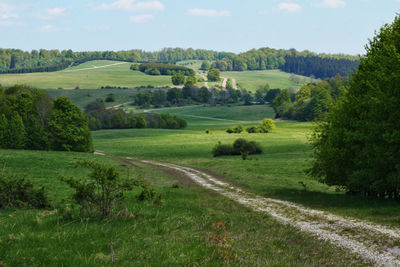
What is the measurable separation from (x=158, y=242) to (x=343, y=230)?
7.55 m

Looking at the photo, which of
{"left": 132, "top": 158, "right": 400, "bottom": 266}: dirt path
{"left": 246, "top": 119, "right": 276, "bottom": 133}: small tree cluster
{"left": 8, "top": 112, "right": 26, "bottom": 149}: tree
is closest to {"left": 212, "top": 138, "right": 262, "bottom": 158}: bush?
{"left": 8, "top": 112, "right": 26, "bottom": 149}: tree

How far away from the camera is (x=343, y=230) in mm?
14562

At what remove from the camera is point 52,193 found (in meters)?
24.0

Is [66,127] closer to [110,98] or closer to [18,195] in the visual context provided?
[18,195]

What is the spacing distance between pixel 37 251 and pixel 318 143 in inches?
964

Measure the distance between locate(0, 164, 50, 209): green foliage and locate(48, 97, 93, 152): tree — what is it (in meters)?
47.5

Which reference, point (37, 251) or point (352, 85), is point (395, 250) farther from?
point (352, 85)

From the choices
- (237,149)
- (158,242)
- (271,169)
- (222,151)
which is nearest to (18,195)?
(158,242)

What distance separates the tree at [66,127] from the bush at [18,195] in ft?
156

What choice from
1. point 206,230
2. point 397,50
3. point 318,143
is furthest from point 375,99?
point 206,230

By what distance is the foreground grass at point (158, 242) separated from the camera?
896 cm

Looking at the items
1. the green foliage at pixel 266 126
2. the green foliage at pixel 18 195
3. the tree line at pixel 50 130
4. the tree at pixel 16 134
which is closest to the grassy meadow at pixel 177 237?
the green foliage at pixel 18 195

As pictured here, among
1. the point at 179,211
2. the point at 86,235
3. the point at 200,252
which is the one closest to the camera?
the point at 200,252

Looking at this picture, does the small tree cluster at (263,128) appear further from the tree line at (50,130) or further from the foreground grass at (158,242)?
the foreground grass at (158,242)
